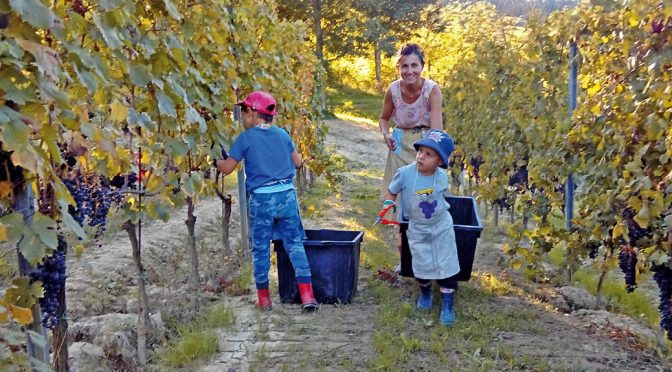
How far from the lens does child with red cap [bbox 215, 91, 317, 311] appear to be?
13.5 ft

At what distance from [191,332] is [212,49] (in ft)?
5.81

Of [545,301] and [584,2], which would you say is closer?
[545,301]

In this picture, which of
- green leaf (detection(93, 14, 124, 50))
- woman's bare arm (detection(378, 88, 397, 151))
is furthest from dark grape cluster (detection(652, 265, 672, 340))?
green leaf (detection(93, 14, 124, 50))

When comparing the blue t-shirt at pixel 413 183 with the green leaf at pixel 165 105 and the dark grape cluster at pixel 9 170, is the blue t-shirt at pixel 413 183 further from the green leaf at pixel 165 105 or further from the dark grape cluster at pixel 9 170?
the dark grape cluster at pixel 9 170

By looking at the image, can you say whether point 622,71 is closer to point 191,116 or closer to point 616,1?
point 616,1

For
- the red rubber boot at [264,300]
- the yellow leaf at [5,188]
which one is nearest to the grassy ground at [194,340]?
the red rubber boot at [264,300]

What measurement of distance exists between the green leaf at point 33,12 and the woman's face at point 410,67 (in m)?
3.12

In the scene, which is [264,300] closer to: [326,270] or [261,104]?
[326,270]

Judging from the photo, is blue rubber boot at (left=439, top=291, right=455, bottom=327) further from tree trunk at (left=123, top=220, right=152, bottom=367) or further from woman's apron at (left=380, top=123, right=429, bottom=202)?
tree trunk at (left=123, top=220, right=152, bottom=367)

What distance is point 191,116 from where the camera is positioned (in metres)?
2.85

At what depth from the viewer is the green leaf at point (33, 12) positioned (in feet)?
4.68

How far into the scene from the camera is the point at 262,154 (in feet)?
13.5

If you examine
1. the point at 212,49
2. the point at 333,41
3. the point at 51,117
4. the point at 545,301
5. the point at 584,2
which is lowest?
the point at 545,301

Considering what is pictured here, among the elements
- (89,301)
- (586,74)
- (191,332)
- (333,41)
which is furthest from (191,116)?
(333,41)
